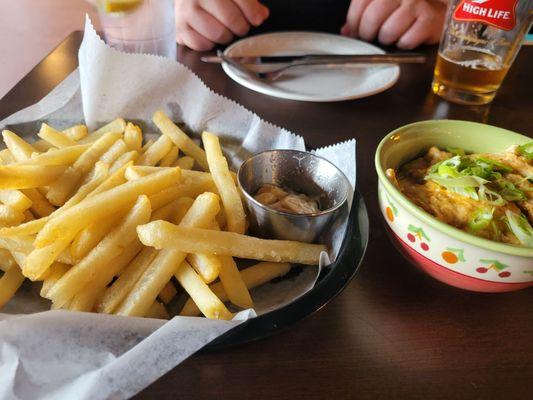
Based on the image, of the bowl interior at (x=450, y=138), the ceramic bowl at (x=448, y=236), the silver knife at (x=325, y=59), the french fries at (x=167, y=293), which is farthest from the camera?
the silver knife at (x=325, y=59)

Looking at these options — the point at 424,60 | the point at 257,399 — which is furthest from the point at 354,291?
the point at 424,60

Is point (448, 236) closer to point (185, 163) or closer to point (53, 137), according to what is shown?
point (185, 163)

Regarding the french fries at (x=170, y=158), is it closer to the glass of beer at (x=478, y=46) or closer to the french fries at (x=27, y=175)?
the french fries at (x=27, y=175)

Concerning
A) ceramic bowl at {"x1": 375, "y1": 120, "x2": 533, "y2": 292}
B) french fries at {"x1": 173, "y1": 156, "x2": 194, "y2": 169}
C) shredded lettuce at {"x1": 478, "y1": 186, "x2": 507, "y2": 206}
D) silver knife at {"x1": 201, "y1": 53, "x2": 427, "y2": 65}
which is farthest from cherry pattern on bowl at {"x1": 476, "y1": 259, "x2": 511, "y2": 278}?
silver knife at {"x1": 201, "y1": 53, "x2": 427, "y2": 65}

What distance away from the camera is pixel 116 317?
0.63m

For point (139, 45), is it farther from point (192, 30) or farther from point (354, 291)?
point (354, 291)

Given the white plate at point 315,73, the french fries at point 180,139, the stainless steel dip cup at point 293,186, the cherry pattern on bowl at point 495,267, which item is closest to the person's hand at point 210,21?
the white plate at point 315,73

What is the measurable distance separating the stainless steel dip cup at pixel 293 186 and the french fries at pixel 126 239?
0.11 ft

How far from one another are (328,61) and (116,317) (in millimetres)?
1175

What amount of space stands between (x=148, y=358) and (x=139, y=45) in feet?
4.09

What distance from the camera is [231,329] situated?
638mm

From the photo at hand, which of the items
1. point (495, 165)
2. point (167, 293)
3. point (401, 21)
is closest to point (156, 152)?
point (167, 293)

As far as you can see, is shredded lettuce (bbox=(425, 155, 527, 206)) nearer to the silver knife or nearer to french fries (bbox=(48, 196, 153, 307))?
french fries (bbox=(48, 196, 153, 307))

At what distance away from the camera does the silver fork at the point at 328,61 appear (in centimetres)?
148
